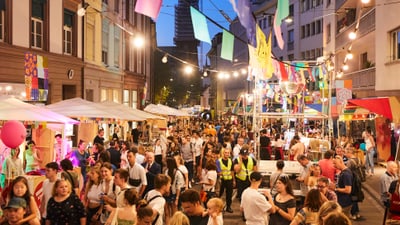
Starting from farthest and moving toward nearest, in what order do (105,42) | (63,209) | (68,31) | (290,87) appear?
(105,42) → (68,31) → (290,87) → (63,209)

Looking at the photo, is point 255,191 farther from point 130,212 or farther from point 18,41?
point 18,41

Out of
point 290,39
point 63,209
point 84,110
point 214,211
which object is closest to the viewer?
point 214,211

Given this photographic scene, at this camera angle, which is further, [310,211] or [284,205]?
[284,205]

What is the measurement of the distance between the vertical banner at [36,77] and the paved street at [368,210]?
8681 millimetres

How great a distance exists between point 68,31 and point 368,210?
49.9 ft

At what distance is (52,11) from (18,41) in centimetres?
311

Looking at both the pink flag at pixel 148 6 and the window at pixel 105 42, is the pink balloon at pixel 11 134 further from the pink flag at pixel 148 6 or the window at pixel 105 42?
the window at pixel 105 42

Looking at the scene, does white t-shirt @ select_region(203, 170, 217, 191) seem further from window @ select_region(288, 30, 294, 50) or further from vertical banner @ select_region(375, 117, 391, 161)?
window @ select_region(288, 30, 294, 50)

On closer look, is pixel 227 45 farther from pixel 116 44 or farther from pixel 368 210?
pixel 116 44

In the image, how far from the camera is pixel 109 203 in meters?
7.58

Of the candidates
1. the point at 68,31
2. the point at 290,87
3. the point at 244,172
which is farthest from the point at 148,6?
the point at 68,31

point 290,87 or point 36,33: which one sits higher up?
point 36,33

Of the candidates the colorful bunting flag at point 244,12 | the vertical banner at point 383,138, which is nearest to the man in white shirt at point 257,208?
the colorful bunting flag at point 244,12

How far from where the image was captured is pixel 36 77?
59.9 feet
